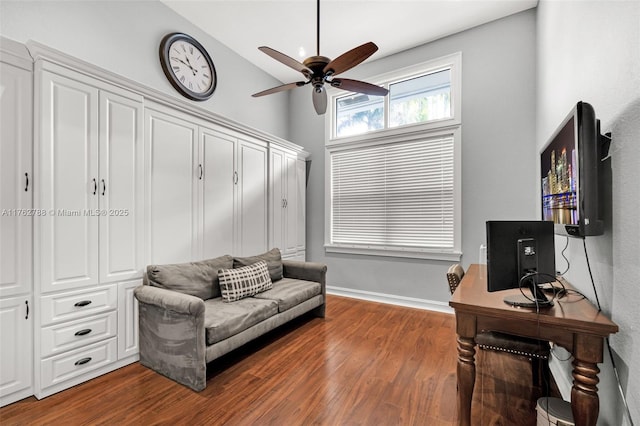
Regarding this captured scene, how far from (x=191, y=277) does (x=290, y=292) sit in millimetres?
1022

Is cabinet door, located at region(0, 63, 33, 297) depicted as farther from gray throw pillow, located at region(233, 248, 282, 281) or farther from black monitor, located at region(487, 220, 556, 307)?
→ black monitor, located at region(487, 220, 556, 307)

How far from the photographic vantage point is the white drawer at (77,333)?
2.00 meters

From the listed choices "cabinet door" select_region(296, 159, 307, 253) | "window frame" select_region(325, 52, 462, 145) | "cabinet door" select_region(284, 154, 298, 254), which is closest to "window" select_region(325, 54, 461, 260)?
"window frame" select_region(325, 52, 462, 145)

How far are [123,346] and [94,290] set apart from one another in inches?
21.7

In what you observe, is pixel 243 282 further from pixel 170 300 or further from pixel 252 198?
pixel 252 198

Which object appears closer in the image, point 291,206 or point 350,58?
point 350,58

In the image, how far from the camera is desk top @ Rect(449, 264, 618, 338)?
1212 millimetres

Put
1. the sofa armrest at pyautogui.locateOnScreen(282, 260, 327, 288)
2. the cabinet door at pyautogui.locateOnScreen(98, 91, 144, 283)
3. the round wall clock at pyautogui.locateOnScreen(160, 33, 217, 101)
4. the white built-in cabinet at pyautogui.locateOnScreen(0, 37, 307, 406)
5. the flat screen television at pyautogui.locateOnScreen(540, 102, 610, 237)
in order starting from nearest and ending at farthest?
the flat screen television at pyautogui.locateOnScreen(540, 102, 610, 237) < the white built-in cabinet at pyautogui.locateOnScreen(0, 37, 307, 406) < the cabinet door at pyautogui.locateOnScreen(98, 91, 144, 283) < the round wall clock at pyautogui.locateOnScreen(160, 33, 217, 101) < the sofa armrest at pyautogui.locateOnScreen(282, 260, 327, 288)

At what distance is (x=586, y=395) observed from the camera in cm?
121

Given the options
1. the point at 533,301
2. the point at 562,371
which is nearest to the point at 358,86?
the point at 533,301

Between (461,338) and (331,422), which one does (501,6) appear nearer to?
(461,338)

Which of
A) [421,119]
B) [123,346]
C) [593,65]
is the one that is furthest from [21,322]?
[421,119]

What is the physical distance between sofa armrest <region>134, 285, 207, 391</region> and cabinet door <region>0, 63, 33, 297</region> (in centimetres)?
75

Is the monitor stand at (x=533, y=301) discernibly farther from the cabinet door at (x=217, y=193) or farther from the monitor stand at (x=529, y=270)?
Answer: the cabinet door at (x=217, y=193)
